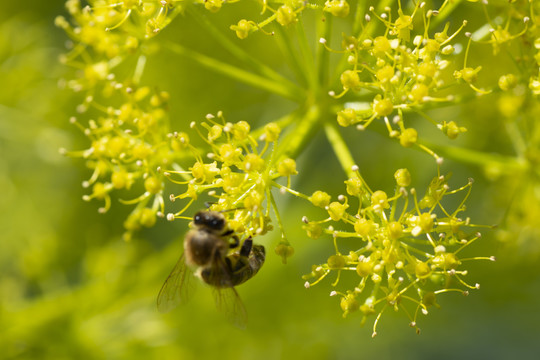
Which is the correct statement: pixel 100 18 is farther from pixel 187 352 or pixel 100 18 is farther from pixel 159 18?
pixel 187 352

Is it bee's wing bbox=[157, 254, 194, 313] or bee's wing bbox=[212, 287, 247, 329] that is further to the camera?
bee's wing bbox=[157, 254, 194, 313]

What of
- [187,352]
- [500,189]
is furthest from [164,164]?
[500,189]

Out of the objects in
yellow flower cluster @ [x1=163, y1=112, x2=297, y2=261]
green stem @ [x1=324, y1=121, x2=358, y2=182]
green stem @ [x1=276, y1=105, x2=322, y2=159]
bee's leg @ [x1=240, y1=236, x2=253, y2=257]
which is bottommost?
bee's leg @ [x1=240, y1=236, x2=253, y2=257]

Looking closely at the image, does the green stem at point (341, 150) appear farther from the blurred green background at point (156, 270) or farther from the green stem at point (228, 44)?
the blurred green background at point (156, 270)

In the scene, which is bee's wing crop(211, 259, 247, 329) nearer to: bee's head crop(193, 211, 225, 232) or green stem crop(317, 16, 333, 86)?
bee's head crop(193, 211, 225, 232)

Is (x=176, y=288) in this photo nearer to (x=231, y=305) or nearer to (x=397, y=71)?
(x=231, y=305)

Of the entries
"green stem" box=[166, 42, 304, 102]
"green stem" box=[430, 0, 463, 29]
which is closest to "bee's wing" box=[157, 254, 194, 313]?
"green stem" box=[166, 42, 304, 102]

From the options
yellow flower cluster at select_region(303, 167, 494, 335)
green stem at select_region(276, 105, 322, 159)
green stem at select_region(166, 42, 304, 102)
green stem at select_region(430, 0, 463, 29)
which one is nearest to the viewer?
yellow flower cluster at select_region(303, 167, 494, 335)

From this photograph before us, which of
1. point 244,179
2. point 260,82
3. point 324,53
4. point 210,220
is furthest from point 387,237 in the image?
point 260,82
